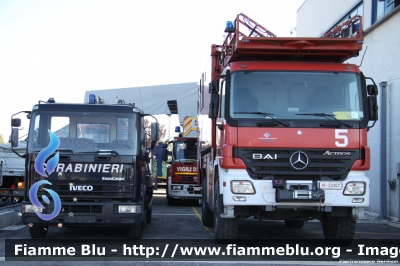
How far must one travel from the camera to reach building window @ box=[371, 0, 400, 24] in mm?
14597

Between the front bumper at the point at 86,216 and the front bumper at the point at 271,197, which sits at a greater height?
the front bumper at the point at 271,197

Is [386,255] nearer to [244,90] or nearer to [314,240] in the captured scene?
[314,240]

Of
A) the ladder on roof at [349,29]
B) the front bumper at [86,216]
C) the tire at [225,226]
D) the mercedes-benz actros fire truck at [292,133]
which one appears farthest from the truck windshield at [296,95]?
the front bumper at [86,216]

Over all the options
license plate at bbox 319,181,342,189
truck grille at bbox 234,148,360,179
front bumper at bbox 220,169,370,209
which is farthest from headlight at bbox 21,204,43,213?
A: license plate at bbox 319,181,342,189

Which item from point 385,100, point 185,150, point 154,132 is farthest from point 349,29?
point 185,150

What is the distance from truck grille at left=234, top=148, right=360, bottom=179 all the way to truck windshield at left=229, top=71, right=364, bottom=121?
0.57 metres

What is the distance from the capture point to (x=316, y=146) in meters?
8.38

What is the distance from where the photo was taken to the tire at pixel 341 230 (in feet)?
29.8

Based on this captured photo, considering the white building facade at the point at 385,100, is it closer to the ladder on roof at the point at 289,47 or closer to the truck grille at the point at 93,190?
the ladder on roof at the point at 289,47

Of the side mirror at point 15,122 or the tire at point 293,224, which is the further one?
the tire at point 293,224

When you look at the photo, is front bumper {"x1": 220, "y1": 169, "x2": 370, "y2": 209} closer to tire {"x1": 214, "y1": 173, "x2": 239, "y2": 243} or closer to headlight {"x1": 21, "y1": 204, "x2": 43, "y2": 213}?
tire {"x1": 214, "y1": 173, "x2": 239, "y2": 243}

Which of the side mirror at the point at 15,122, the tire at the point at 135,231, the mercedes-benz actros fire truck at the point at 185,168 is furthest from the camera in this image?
the mercedes-benz actros fire truck at the point at 185,168

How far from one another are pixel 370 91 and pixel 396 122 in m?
6.46

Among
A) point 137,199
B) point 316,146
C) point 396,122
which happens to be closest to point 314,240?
point 316,146
